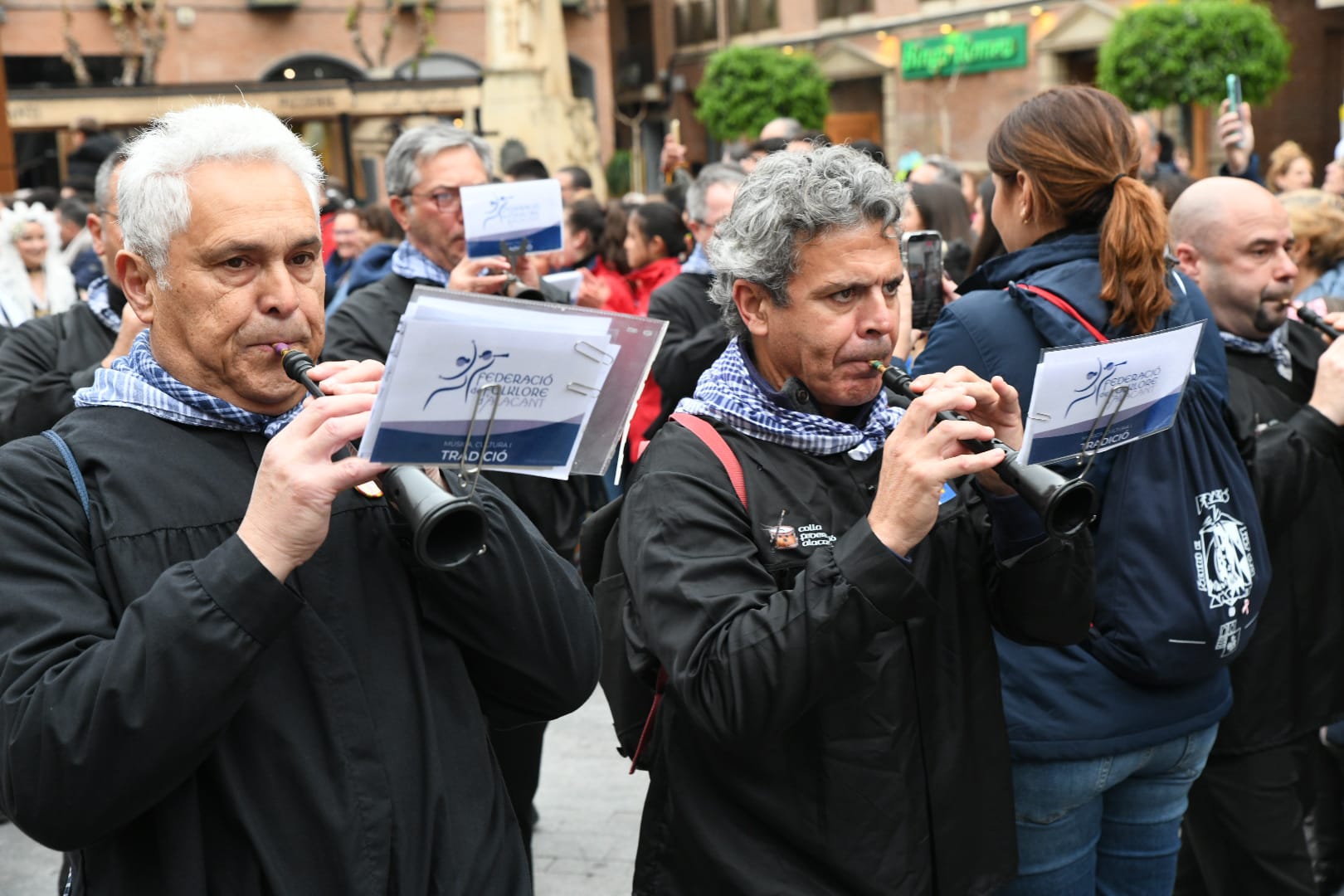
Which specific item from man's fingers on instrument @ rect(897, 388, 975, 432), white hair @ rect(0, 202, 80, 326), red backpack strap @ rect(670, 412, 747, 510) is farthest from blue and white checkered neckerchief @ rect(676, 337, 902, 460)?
white hair @ rect(0, 202, 80, 326)

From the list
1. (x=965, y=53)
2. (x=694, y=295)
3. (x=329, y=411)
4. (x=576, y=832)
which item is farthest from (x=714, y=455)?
(x=965, y=53)

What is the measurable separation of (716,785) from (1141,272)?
4.69ft

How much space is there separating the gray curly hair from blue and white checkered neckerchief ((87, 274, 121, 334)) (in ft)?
8.38

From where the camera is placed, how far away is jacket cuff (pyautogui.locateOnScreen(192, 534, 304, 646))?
68.6 inches

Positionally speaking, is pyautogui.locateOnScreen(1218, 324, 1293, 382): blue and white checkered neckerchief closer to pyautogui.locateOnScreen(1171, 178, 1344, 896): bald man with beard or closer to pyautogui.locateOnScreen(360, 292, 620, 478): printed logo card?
pyautogui.locateOnScreen(1171, 178, 1344, 896): bald man with beard

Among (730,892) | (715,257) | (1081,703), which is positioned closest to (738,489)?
(715,257)

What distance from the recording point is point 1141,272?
3016 millimetres

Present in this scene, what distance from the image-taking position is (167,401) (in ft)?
6.57

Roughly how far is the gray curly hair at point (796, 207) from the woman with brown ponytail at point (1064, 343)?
0.61 meters

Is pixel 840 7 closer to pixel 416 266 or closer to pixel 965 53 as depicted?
pixel 965 53

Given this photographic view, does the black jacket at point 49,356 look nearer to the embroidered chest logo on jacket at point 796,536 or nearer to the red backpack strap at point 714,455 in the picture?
the red backpack strap at point 714,455

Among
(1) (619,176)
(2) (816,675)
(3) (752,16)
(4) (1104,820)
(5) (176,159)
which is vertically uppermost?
(3) (752,16)

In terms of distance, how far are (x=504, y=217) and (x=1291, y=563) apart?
8.23ft

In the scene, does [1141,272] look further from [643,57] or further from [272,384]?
[643,57]
